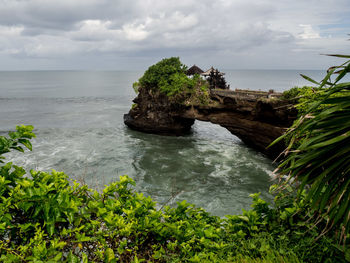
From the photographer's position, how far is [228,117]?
2067 centimetres

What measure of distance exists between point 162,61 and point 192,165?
1169 cm

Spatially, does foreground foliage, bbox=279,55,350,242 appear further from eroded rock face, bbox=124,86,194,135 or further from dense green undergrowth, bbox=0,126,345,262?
eroded rock face, bbox=124,86,194,135

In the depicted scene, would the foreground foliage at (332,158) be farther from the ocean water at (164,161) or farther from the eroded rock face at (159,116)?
the eroded rock face at (159,116)

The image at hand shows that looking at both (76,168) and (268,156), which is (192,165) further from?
(76,168)

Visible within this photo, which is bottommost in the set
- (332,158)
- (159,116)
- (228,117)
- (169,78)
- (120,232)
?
(159,116)

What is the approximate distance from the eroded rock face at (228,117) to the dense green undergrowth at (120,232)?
33.2 ft

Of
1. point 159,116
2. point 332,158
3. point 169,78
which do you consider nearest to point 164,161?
Result: point 159,116

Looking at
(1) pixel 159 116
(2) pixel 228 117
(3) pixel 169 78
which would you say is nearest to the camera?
(2) pixel 228 117

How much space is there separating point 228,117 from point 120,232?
18.6 metres

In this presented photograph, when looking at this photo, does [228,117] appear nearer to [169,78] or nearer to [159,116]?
[169,78]

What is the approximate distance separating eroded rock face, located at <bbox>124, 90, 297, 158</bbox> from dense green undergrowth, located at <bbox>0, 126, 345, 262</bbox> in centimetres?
1010

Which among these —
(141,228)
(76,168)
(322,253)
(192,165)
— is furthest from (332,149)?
(76,168)

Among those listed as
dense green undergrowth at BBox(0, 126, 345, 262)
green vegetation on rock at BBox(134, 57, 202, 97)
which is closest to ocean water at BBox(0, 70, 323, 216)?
green vegetation on rock at BBox(134, 57, 202, 97)

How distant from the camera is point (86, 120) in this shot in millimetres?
33781
